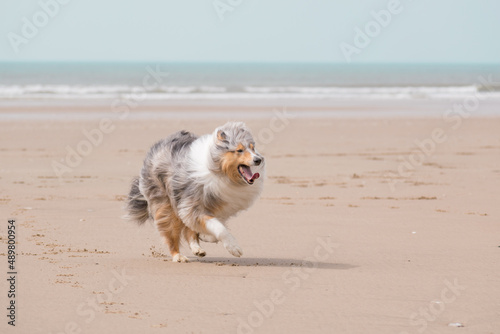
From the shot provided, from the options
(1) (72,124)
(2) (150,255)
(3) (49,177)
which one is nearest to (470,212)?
(2) (150,255)

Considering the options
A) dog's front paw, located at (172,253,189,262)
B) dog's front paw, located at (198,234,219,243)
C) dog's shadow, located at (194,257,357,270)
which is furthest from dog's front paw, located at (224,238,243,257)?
dog's front paw, located at (172,253,189,262)

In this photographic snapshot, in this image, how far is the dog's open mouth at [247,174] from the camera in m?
7.24

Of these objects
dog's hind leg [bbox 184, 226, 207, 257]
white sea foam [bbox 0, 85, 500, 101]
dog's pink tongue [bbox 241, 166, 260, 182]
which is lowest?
dog's hind leg [bbox 184, 226, 207, 257]

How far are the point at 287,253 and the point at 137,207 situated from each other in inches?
69.3

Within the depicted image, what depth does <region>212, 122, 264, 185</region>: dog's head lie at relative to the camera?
722 centimetres

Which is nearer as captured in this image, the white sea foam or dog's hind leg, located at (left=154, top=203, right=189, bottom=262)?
dog's hind leg, located at (left=154, top=203, right=189, bottom=262)

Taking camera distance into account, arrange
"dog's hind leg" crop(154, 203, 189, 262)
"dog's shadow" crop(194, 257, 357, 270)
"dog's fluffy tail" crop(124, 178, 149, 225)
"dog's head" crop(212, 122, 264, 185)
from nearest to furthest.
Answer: "dog's head" crop(212, 122, 264, 185), "dog's shadow" crop(194, 257, 357, 270), "dog's hind leg" crop(154, 203, 189, 262), "dog's fluffy tail" crop(124, 178, 149, 225)

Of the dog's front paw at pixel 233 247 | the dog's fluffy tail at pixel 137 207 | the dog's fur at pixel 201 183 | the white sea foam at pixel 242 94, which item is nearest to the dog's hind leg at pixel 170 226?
the dog's fur at pixel 201 183

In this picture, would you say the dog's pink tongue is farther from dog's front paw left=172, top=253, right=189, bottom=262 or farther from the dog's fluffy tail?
the dog's fluffy tail

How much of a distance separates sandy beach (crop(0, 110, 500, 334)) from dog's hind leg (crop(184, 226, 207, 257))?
0.22 m

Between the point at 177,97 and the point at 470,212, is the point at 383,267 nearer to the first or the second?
the point at 470,212

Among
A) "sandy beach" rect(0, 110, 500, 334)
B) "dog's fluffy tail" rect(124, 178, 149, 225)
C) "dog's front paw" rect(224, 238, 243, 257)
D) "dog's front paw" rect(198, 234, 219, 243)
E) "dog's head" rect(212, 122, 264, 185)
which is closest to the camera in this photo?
"sandy beach" rect(0, 110, 500, 334)

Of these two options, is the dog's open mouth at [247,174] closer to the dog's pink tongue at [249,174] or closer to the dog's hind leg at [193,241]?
the dog's pink tongue at [249,174]

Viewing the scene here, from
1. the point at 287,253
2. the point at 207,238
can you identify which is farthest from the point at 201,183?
the point at 287,253
